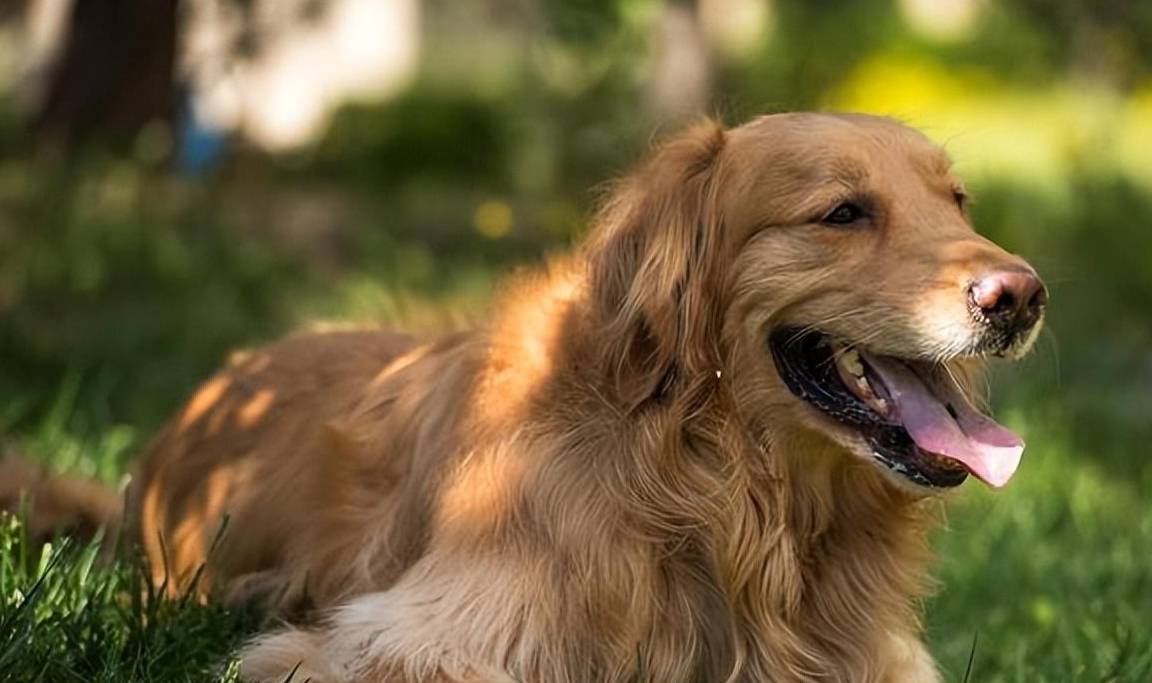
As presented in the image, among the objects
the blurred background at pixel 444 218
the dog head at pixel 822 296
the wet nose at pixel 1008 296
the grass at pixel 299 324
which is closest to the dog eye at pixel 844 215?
the dog head at pixel 822 296

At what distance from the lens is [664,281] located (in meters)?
3.94

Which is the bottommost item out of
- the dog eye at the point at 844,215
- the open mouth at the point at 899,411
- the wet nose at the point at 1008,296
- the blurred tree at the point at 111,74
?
the blurred tree at the point at 111,74

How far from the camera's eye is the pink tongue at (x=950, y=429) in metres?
3.85

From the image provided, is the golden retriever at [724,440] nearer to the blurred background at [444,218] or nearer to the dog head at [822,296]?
the dog head at [822,296]

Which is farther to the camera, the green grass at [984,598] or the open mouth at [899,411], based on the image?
the green grass at [984,598]

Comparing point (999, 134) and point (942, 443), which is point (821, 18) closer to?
point (999, 134)

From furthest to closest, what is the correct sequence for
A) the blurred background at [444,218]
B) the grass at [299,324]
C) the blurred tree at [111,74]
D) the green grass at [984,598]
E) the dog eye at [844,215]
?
the blurred tree at [111,74], the blurred background at [444,218], the grass at [299,324], the green grass at [984,598], the dog eye at [844,215]

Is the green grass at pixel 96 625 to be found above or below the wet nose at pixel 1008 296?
below

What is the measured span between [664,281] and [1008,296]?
2.28ft

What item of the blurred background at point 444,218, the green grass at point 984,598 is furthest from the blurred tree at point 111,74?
the green grass at point 984,598

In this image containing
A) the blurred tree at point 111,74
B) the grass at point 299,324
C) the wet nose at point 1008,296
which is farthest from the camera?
the blurred tree at point 111,74

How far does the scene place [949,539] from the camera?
597 centimetres

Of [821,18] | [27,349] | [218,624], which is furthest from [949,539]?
[821,18]

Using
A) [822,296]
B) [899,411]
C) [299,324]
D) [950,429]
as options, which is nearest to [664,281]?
[822,296]
